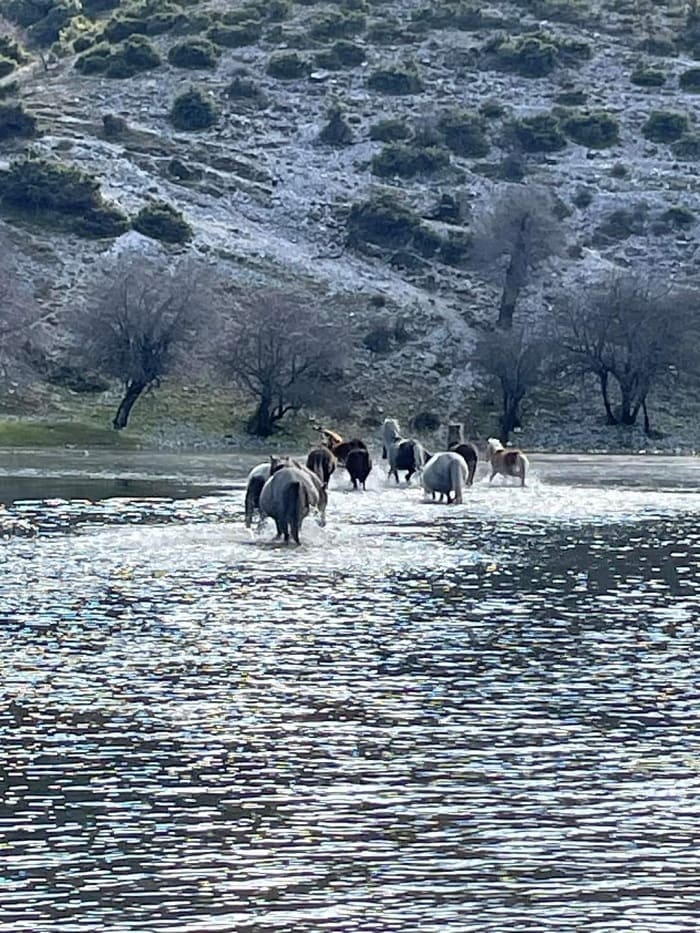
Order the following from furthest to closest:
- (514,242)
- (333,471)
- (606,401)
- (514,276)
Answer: (514,242)
(514,276)
(606,401)
(333,471)

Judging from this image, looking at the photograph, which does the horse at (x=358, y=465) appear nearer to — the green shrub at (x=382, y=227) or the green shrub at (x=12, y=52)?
the green shrub at (x=382, y=227)

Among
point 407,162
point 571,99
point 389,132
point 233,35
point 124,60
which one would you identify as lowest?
point 407,162

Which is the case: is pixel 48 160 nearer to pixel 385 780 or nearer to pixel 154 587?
pixel 154 587

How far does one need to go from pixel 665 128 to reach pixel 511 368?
4324cm

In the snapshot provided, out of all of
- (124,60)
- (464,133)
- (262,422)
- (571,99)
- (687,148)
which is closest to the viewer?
(262,422)

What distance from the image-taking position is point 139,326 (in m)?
85.5

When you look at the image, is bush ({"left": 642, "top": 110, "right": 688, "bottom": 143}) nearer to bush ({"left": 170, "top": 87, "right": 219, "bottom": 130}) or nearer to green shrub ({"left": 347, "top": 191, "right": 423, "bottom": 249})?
green shrub ({"left": 347, "top": 191, "right": 423, "bottom": 249})

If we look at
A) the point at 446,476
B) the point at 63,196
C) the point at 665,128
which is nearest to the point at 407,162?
the point at 665,128

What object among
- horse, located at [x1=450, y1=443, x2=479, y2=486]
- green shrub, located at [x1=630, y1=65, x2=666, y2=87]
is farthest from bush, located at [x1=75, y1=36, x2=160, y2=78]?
horse, located at [x1=450, y1=443, x2=479, y2=486]

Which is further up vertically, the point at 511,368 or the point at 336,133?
the point at 336,133

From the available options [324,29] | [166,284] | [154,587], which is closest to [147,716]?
[154,587]

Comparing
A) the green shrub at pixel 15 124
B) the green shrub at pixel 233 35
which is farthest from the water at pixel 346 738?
the green shrub at pixel 233 35

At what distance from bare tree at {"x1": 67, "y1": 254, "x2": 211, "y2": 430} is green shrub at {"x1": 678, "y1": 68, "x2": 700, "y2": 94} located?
171ft

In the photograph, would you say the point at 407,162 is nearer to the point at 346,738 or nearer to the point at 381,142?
the point at 381,142
